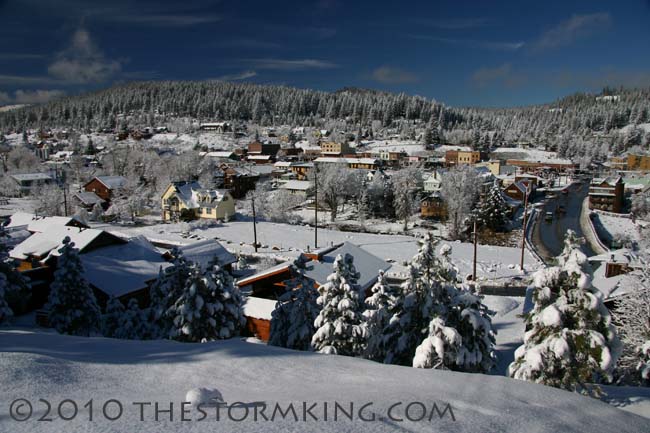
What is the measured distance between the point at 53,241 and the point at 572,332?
2943 cm

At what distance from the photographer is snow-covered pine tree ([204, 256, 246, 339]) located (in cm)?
1516

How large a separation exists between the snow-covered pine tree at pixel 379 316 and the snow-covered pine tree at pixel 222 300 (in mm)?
5031

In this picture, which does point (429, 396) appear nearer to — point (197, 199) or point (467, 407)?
point (467, 407)

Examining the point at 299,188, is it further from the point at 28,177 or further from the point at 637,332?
the point at 637,332

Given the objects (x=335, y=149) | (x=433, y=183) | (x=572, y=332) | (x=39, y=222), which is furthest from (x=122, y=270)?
(x=335, y=149)

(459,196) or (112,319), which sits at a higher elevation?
(459,196)

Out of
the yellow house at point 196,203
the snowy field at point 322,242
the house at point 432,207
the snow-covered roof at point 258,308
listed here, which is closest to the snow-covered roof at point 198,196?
Answer: the yellow house at point 196,203

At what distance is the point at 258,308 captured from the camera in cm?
1923

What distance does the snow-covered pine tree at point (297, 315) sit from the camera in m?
14.0

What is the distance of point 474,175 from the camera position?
5656 centimetres

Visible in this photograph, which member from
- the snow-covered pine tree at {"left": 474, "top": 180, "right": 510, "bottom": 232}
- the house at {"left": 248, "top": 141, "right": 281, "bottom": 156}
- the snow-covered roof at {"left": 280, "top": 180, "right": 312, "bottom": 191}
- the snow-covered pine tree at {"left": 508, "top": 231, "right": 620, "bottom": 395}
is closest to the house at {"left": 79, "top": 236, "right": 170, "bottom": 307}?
the snow-covered pine tree at {"left": 508, "top": 231, "right": 620, "bottom": 395}

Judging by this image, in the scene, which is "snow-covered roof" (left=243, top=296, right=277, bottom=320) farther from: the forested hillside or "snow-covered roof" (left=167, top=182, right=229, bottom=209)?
the forested hillside

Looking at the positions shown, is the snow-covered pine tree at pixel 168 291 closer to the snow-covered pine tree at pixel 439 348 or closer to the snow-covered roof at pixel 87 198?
the snow-covered pine tree at pixel 439 348

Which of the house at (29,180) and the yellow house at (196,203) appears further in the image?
the house at (29,180)
